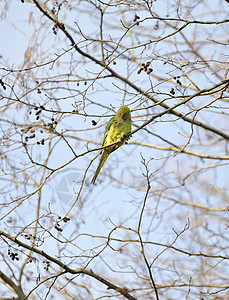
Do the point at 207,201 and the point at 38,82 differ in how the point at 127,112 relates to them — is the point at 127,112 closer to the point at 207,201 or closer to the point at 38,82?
the point at 38,82

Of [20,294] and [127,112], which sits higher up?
[127,112]

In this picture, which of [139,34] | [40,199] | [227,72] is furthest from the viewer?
[139,34]

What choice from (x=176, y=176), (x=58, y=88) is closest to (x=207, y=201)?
(x=176, y=176)

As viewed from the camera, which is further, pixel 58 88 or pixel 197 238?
pixel 197 238

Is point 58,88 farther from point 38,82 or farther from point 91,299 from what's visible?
point 91,299

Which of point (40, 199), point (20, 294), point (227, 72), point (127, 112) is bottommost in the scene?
point (20, 294)

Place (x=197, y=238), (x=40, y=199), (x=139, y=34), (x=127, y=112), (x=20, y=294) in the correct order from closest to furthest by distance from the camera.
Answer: (x=20, y=294) → (x=127, y=112) → (x=40, y=199) → (x=139, y=34) → (x=197, y=238)

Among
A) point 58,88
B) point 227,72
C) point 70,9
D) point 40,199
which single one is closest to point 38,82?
point 58,88

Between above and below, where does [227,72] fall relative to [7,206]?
above

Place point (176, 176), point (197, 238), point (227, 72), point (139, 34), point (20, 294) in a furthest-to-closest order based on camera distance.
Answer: point (176, 176) → point (197, 238) → point (139, 34) → point (20, 294) → point (227, 72)

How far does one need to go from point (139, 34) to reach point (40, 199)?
9.81ft

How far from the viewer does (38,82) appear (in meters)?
4.90

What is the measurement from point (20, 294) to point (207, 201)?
13.7 feet

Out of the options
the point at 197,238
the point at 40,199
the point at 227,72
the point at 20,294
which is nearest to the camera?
the point at 227,72
